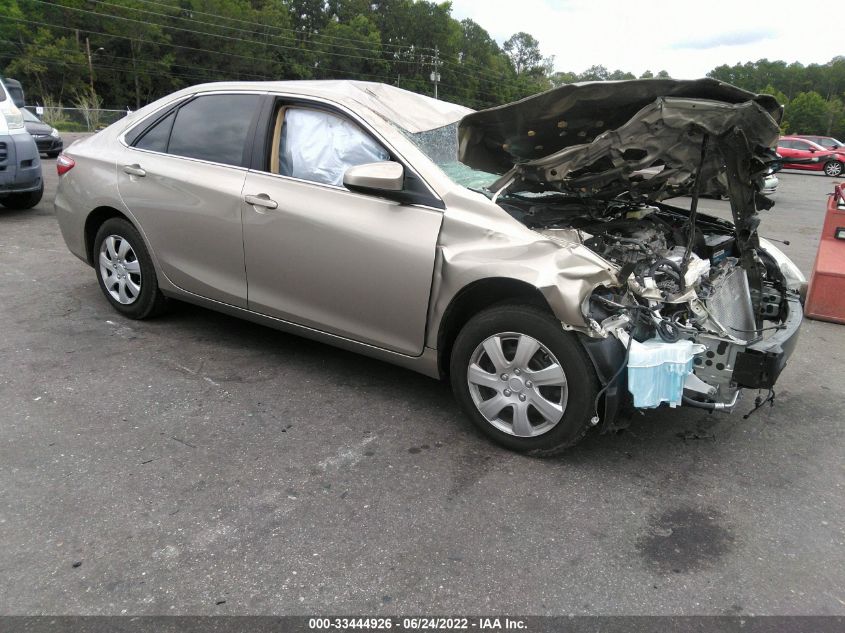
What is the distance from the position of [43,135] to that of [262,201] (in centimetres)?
1468

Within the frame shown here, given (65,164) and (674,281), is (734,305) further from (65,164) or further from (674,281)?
(65,164)

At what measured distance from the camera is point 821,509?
3.06 m

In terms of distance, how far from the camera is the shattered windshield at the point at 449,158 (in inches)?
145

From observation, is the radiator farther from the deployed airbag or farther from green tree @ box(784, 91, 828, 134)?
green tree @ box(784, 91, 828, 134)

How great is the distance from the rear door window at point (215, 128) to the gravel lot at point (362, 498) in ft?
4.26

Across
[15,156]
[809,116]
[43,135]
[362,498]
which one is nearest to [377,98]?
[362,498]

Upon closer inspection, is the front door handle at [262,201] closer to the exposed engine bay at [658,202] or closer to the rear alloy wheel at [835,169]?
the exposed engine bay at [658,202]

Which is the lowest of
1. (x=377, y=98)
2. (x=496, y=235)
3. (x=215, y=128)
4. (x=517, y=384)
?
(x=517, y=384)

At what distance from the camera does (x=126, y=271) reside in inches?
189

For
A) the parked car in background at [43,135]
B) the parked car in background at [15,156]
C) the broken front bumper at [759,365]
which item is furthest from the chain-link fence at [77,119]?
the broken front bumper at [759,365]

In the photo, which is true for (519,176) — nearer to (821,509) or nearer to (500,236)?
(500,236)

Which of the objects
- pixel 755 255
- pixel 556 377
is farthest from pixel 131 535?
pixel 755 255

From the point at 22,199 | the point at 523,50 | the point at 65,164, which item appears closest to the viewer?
the point at 65,164

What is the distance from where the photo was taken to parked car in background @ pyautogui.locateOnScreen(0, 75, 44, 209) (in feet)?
27.1
